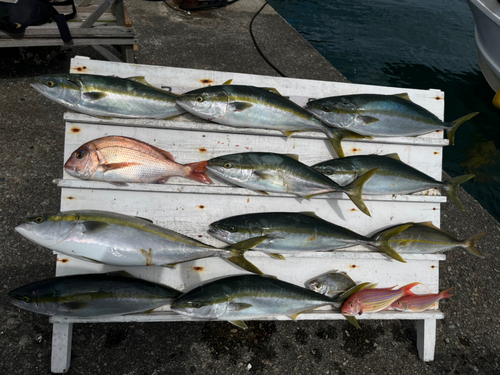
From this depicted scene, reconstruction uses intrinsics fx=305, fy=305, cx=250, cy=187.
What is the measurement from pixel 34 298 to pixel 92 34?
3.56m

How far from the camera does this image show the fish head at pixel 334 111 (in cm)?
272

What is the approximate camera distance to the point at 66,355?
234cm

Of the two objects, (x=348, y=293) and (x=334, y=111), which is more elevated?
(x=334, y=111)

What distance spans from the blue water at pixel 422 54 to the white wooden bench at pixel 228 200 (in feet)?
12.1

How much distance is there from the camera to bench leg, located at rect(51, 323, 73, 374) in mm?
2309

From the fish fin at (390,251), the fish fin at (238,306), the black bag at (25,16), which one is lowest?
the fish fin at (238,306)

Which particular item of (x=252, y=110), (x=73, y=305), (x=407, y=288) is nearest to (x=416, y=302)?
(x=407, y=288)

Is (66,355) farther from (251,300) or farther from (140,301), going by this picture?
(251,300)

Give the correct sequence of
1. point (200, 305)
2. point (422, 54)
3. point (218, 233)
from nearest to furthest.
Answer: point (200, 305) < point (218, 233) < point (422, 54)

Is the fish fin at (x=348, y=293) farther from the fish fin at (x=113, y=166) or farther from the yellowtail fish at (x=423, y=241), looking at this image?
the fish fin at (x=113, y=166)

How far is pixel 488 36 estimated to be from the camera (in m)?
7.18

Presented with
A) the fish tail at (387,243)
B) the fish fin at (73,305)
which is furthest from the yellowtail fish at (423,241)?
the fish fin at (73,305)

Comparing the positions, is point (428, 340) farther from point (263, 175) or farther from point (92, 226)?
point (92, 226)

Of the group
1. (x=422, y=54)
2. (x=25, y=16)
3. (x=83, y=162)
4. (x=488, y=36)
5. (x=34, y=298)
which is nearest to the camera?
(x=34, y=298)
